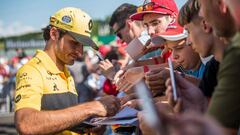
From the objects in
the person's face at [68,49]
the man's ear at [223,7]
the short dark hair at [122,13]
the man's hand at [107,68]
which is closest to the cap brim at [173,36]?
the person's face at [68,49]

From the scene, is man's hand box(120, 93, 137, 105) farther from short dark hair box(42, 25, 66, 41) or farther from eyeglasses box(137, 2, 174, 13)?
eyeglasses box(137, 2, 174, 13)

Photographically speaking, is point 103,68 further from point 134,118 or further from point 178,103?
point 178,103

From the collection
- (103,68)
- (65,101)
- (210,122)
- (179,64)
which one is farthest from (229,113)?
(103,68)

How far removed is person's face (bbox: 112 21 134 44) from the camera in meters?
5.56

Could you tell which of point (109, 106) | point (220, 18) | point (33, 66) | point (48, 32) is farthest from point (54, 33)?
point (220, 18)

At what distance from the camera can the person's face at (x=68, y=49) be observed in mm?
3873

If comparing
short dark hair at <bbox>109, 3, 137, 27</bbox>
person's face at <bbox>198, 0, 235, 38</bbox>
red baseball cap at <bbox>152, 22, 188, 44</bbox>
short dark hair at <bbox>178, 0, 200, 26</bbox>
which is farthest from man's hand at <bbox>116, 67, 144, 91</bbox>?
short dark hair at <bbox>109, 3, 137, 27</bbox>

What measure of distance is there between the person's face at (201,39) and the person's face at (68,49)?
1532mm

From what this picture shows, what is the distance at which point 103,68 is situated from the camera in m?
5.14

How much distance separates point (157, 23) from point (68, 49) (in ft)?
2.99

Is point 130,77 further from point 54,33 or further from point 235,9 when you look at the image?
point 235,9

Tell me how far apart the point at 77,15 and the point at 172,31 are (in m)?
0.88

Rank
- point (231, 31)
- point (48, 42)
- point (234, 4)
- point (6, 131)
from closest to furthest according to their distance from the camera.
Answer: point (234, 4) → point (231, 31) → point (48, 42) → point (6, 131)

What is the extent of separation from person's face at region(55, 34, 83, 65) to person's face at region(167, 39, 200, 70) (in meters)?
0.90
